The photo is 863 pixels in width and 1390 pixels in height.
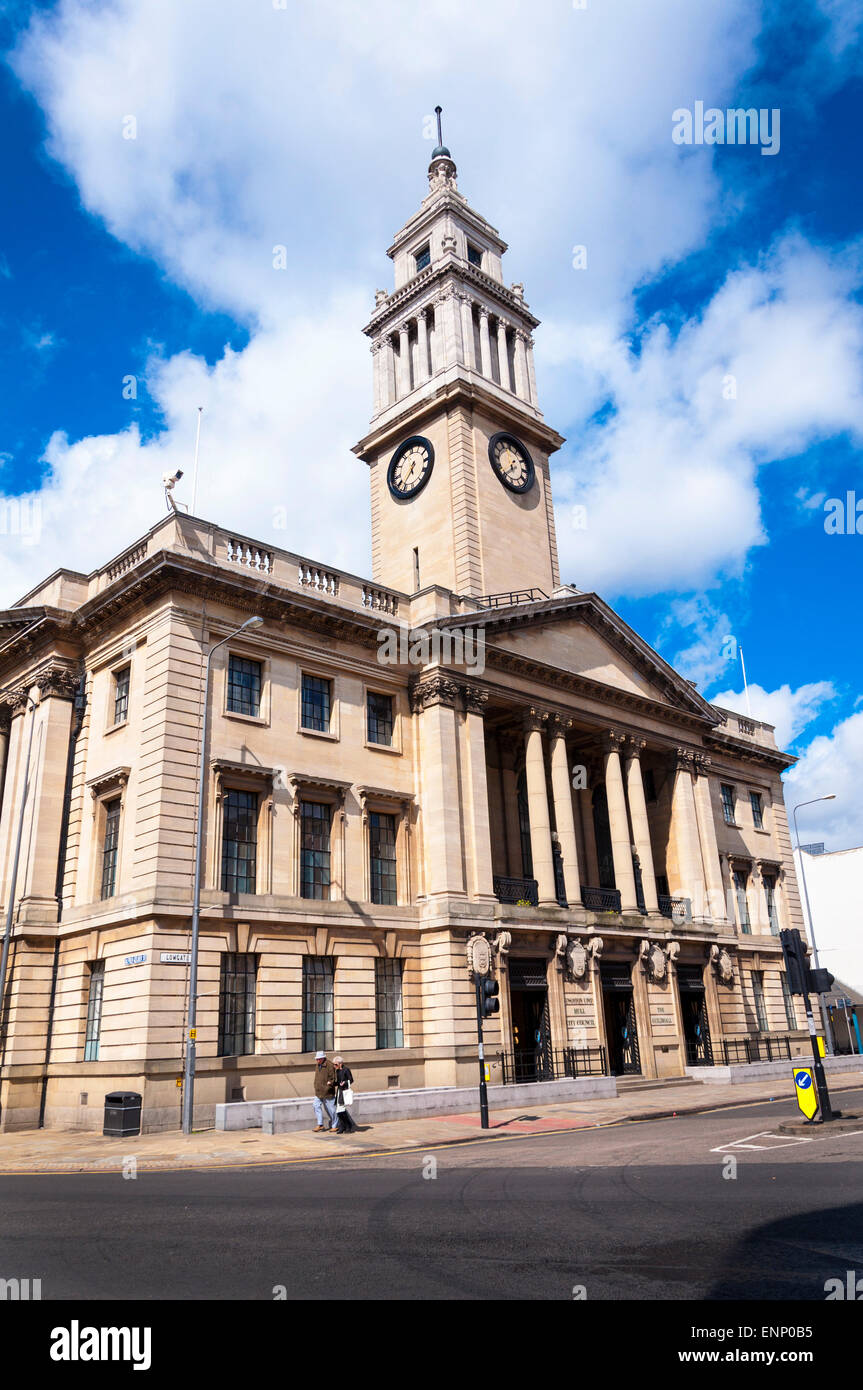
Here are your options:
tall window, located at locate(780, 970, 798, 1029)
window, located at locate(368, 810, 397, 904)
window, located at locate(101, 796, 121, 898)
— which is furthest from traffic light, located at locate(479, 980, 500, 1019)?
tall window, located at locate(780, 970, 798, 1029)

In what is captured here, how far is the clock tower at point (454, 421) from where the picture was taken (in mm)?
42062

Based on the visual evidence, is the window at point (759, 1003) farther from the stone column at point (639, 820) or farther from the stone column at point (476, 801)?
the stone column at point (476, 801)

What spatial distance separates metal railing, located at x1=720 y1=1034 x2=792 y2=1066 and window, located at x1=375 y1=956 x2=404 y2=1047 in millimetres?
14750

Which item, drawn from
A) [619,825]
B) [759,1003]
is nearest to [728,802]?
[759,1003]

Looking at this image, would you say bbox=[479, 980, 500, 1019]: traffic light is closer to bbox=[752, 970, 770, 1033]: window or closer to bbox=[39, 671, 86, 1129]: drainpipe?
bbox=[39, 671, 86, 1129]: drainpipe

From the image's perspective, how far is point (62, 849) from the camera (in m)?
29.8

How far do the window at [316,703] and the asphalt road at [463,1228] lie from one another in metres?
15.4

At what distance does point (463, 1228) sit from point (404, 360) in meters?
42.9

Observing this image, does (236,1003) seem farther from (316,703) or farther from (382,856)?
(316,703)

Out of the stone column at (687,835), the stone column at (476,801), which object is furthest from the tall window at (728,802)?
the stone column at (476,801)

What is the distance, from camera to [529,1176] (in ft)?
47.7

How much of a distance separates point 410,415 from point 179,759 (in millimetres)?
23418

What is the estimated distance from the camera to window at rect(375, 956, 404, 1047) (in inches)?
1181
